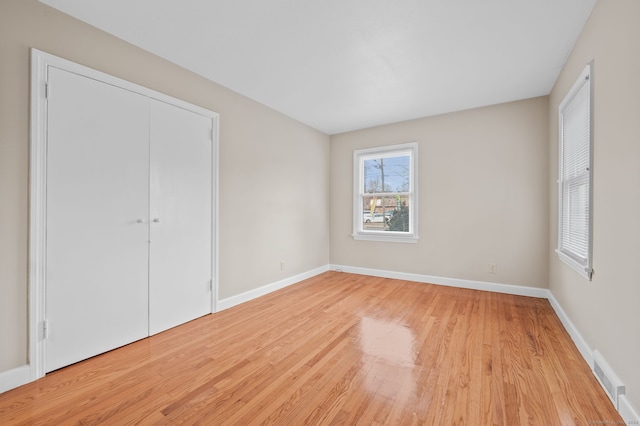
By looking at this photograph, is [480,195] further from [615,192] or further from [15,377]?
[15,377]

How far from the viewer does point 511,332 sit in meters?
2.57

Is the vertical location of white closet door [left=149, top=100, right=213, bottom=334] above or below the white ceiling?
below

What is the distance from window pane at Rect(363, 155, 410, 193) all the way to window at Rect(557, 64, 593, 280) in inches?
79.5

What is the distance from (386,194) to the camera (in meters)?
4.74

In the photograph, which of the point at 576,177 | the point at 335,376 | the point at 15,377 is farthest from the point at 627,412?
the point at 15,377

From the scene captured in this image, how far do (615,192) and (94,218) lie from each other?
3.61 metres

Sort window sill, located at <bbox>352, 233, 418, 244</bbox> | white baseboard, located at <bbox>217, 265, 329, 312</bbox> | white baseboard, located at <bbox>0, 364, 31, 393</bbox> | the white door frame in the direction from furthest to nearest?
window sill, located at <bbox>352, 233, 418, 244</bbox> < white baseboard, located at <bbox>217, 265, 329, 312</bbox> < the white door frame < white baseboard, located at <bbox>0, 364, 31, 393</bbox>

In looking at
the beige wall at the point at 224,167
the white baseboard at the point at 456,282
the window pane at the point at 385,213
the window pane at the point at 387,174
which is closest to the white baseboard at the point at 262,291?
the beige wall at the point at 224,167

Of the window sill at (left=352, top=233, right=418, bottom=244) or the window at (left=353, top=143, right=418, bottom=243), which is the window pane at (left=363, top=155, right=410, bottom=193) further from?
the window sill at (left=352, top=233, right=418, bottom=244)

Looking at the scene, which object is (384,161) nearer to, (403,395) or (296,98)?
(296,98)

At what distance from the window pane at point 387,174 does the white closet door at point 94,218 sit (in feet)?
11.4

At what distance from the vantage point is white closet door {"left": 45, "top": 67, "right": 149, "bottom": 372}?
6.47 feet

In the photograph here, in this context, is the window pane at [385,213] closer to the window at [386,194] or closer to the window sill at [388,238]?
the window at [386,194]

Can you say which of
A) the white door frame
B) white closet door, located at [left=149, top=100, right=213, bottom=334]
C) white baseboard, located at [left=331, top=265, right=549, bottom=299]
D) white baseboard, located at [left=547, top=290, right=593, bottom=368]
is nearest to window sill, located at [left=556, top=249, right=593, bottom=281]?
white baseboard, located at [left=547, top=290, right=593, bottom=368]
